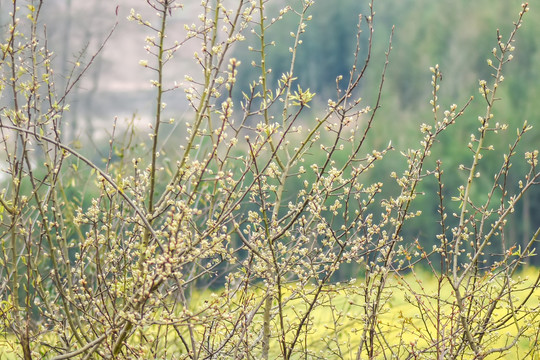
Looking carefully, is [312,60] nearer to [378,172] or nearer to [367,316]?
[378,172]

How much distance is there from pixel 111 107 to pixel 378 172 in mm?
5953

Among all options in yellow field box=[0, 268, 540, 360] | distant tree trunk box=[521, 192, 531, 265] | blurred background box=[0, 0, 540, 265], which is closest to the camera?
yellow field box=[0, 268, 540, 360]

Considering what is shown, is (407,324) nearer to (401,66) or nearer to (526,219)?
(526,219)

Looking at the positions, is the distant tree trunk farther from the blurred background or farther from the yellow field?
the yellow field

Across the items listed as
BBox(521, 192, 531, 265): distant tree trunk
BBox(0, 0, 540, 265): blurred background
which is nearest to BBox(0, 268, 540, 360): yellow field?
BBox(521, 192, 531, 265): distant tree trunk

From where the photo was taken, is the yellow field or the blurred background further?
the blurred background

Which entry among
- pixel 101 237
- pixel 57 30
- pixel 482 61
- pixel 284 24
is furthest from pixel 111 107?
pixel 101 237

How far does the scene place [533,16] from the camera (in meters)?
12.0

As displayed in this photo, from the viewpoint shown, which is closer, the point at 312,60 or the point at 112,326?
the point at 112,326

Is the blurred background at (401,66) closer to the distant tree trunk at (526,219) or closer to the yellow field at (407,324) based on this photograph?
the distant tree trunk at (526,219)

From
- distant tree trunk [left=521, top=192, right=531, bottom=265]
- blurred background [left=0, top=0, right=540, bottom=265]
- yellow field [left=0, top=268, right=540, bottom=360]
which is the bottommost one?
yellow field [left=0, top=268, right=540, bottom=360]

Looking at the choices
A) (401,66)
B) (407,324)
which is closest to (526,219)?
(401,66)

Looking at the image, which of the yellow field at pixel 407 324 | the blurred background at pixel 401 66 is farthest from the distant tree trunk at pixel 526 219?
the yellow field at pixel 407 324

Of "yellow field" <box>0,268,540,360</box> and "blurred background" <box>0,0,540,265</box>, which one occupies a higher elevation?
"blurred background" <box>0,0,540,265</box>
